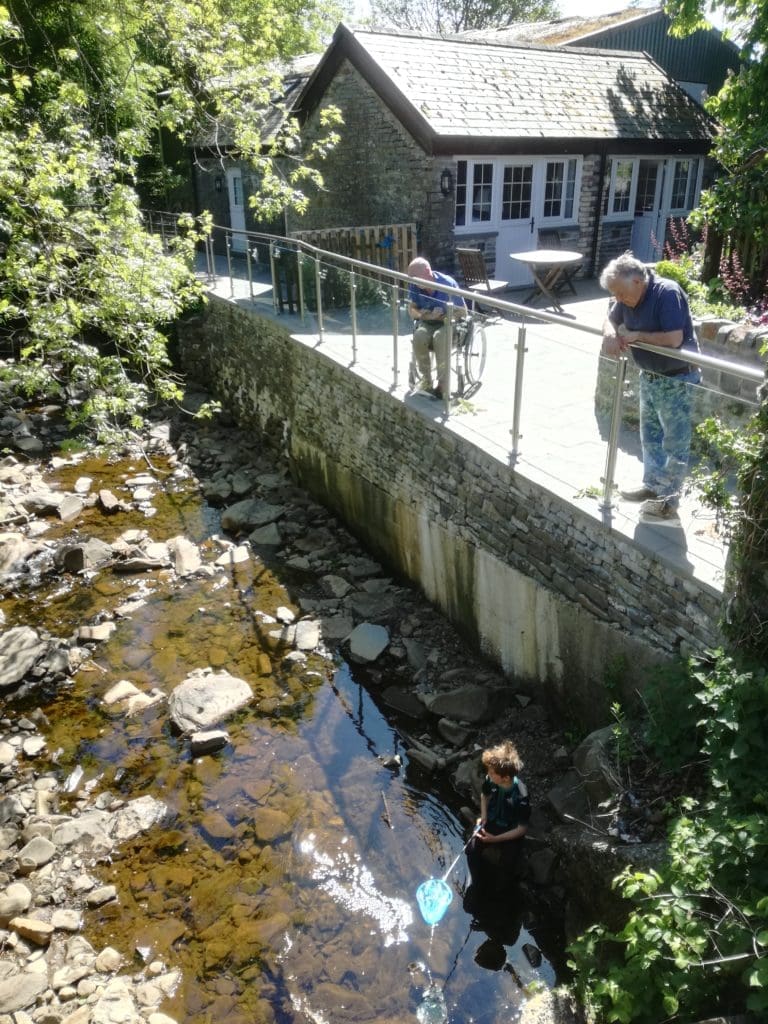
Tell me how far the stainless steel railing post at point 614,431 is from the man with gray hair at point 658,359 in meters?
0.14

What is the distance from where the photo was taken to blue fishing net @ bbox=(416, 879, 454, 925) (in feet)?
18.0

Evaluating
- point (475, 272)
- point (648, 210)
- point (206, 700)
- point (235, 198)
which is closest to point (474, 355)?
point (206, 700)

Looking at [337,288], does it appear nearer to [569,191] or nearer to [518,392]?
[518,392]

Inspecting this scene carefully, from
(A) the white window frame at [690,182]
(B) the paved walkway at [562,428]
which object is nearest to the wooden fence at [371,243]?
(B) the paved walkway at [562,428]

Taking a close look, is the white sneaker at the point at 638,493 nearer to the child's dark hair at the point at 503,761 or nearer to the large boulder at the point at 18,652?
the child's dark hair at the point at 503,761

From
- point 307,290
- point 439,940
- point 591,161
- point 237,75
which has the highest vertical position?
point 237,75

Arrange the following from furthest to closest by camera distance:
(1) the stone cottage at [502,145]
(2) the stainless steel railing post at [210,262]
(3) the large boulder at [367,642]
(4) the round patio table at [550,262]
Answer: (2) the stainless steel railing post at [210,262]
(1) the stone cottage at [502,145]
(4) the round patio table at [550,262]
(3) the large boulder at [367,642]

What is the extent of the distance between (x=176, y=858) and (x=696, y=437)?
16.8ft

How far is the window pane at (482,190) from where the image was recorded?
14133mm

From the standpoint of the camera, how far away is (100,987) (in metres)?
5.02

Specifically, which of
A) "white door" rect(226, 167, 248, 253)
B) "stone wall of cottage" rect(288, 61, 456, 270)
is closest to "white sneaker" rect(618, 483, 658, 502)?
"stone wall of cottage" rect(288, 61, 456, 270)

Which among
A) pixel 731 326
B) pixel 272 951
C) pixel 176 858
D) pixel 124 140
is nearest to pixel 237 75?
pixel 124 140

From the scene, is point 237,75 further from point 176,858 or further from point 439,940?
point 439,940

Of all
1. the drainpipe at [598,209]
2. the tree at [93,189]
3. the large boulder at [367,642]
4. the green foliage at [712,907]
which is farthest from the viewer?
the drainpipe at [598,209]
